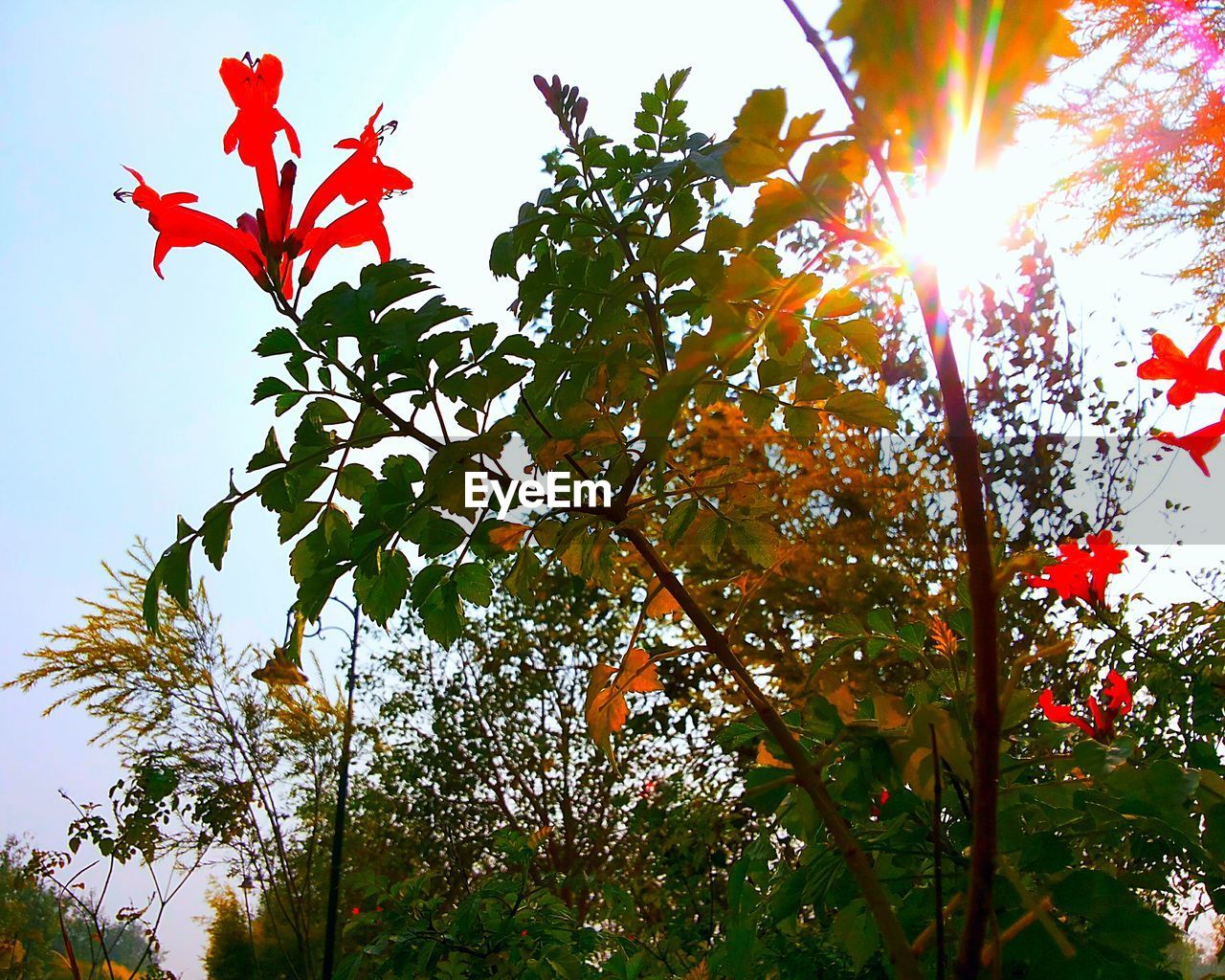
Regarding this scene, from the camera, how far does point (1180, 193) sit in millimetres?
7879

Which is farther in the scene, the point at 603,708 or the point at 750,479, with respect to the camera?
the point at 750,479

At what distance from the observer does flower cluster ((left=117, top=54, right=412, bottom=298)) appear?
2.64 ft

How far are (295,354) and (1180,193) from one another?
30.1 feet

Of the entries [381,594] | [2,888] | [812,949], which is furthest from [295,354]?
[2,888]

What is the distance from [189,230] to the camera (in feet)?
2.76

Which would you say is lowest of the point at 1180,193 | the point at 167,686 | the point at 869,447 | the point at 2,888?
the point at 2,888

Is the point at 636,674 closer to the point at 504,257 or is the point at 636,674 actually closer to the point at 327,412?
the point at 327,412

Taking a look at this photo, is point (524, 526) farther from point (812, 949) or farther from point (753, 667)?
point (753, 667)

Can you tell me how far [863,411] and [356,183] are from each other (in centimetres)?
51

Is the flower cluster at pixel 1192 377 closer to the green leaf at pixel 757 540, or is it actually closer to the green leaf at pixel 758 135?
the green leaf at pixel 757 540

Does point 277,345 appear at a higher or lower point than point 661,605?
higher

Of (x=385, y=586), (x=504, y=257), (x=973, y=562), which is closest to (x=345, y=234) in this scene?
(x=504, y=257)

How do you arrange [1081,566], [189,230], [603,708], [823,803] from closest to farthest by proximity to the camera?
[823,803] < [603,708] < [189,230] < [1081,566]

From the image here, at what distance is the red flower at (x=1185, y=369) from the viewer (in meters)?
0.77
